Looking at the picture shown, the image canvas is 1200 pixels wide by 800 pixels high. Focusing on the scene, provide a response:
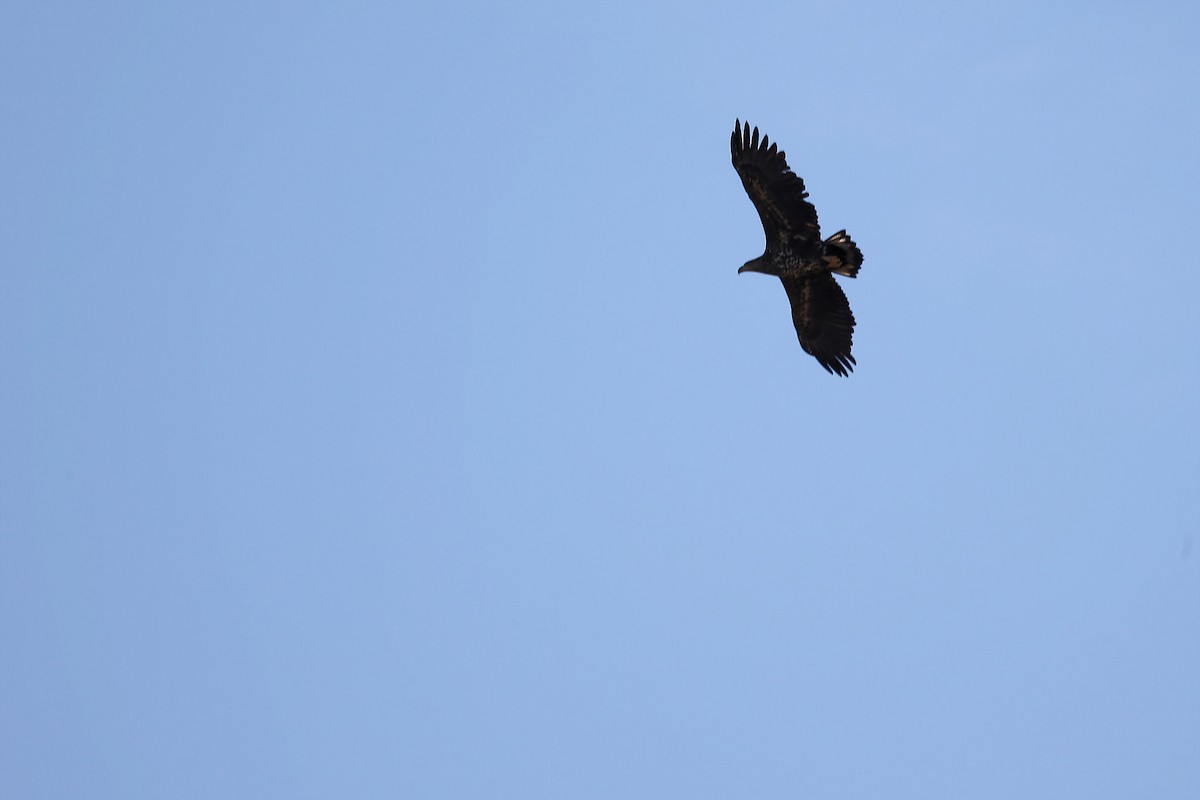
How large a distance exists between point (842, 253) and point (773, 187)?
1812 mm

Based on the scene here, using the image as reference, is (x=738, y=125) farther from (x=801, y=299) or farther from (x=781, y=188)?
(x=801, y=299)

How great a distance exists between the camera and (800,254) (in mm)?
28859

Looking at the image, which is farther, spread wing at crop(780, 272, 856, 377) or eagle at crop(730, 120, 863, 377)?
spread wing at crop(780, 272, 856, 377)

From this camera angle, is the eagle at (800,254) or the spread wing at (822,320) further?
the spread wing at (822,320)

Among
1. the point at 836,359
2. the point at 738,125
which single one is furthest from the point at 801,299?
the point at 738,125

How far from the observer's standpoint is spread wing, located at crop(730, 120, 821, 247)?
2767 centimetres

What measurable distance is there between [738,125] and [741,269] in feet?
9.97

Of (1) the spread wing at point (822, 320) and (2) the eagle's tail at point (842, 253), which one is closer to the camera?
(2) the eagle's tail at point (842, 253)

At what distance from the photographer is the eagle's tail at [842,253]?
2848cm

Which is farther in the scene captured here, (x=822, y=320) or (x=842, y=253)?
(x=822, y=320)

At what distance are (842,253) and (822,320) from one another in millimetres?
1971

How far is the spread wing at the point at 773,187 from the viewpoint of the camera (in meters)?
27.7

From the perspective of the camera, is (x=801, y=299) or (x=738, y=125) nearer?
(x=738, y=125)

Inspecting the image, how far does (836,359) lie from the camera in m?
30.0
